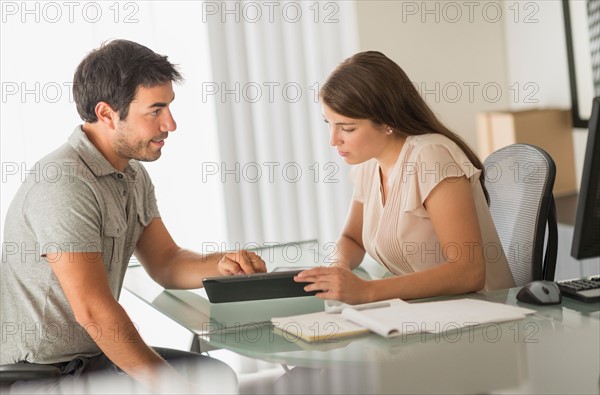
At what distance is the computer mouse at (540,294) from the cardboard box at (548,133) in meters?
2.49

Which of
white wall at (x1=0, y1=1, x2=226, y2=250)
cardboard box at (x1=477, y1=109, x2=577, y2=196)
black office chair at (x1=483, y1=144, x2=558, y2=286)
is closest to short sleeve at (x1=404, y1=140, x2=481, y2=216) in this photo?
black office chair at (x1=483, y1=144, x2=558, y2=286)

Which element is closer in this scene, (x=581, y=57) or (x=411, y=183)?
(x=411, y=183)

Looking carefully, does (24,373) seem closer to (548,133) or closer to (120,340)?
(120,340)

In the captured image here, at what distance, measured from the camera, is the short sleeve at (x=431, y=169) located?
2148mm

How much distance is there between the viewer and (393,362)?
63.4 inches

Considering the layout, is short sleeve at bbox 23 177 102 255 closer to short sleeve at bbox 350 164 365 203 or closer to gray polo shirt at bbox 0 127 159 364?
gray polo shirt at bbox 0 127 159 364

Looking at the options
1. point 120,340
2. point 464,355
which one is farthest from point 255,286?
point 464,355

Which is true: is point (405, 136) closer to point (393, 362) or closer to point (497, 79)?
point (393, 362)

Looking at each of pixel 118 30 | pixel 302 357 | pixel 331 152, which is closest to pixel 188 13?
pixel 118 30

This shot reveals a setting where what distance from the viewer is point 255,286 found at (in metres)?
2.03

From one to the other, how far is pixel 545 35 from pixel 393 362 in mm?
3385

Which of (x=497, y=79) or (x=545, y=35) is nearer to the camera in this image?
(x=545, y=35)

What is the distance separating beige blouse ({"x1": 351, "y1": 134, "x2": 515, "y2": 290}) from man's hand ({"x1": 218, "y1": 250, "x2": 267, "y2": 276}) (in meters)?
0.36

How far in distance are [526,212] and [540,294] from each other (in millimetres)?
529
